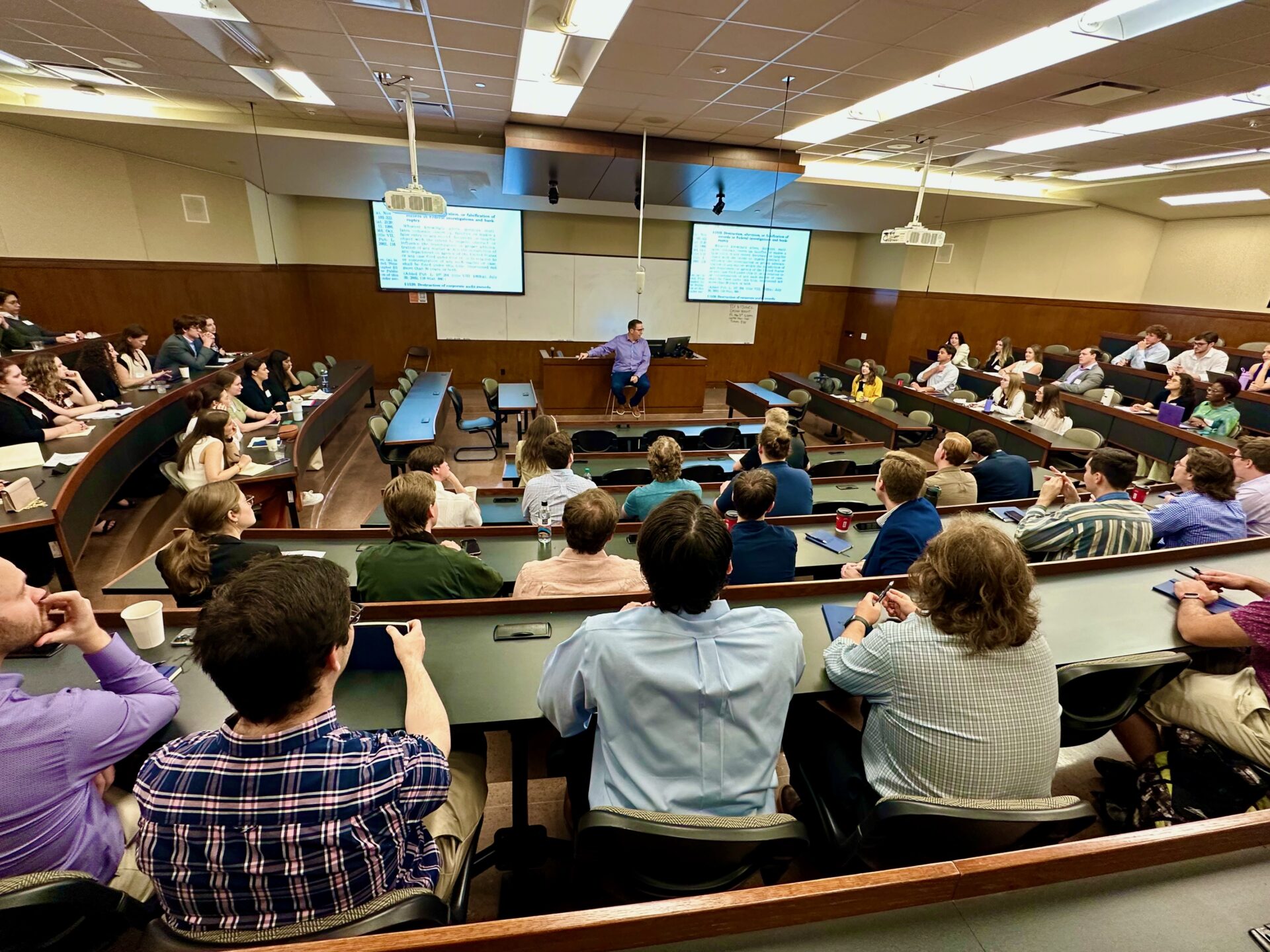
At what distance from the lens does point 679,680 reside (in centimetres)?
129

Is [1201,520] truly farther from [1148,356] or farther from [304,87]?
[304,87]

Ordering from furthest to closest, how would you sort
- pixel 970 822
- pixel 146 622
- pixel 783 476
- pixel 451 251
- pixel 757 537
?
pixel 451 251 < pixel 783 476 < pixel 757 537 < pixel 146 622 < pixel 970 822

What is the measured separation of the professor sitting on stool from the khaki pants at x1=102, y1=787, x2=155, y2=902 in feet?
22.9

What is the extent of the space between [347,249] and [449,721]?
9.98 metres

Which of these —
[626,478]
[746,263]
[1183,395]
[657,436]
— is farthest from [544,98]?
[1183,395]

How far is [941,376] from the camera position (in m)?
7.63

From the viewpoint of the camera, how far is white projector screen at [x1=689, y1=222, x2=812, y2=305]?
10.6 m

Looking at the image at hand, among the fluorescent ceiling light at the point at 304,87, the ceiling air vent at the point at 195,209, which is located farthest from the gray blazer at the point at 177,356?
the fluorescent ceiling light at the point at 304,87

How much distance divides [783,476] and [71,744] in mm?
3084

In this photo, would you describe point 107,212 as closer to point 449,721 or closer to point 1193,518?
point 449,721

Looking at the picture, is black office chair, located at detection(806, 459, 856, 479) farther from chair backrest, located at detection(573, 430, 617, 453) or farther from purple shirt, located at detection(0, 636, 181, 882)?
purple shirt, located at detection(0, 636, 181, 882)

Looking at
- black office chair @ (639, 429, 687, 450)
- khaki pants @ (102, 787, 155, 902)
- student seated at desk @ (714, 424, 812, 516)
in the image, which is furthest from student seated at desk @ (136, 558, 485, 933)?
black office chair @ (639, 429, 687, 450)

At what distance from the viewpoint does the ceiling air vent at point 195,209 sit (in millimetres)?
7355

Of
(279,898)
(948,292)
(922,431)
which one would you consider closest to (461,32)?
(279,898)
